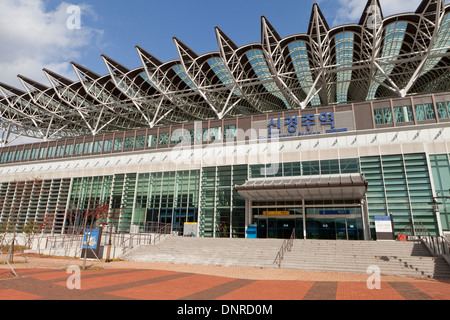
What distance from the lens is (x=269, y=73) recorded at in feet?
166

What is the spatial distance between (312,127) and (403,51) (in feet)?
77.2

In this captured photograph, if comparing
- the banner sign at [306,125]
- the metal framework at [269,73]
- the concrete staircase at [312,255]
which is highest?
the metal framework at [269,73]

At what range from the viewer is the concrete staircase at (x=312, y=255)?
17.2m

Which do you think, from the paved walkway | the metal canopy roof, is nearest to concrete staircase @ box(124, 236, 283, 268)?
the metal canopy roof

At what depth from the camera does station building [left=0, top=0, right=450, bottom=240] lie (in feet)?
89.8

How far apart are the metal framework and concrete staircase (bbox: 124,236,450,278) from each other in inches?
870

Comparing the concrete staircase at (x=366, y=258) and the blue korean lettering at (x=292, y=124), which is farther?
the blue korean lettering at (x=292, y=124)

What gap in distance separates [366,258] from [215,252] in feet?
34.2

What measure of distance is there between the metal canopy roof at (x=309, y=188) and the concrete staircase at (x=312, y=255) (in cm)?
493

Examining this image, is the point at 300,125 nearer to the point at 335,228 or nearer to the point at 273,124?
the point at 273,124

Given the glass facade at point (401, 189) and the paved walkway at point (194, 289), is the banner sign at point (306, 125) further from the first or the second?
the paved walkway at point (194, 289)

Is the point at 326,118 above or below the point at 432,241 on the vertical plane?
above

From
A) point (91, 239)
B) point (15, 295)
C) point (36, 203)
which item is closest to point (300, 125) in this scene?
point (91, 239)

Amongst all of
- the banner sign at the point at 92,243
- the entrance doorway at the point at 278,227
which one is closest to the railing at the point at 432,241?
the entrance doorway at the point at 278,227
